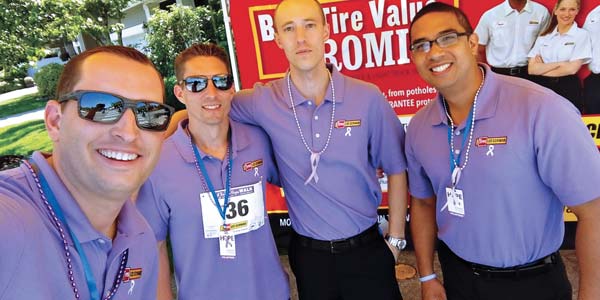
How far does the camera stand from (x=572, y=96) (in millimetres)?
3170

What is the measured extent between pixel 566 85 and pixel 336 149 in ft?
7.87

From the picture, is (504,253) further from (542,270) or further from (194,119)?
(194,119)

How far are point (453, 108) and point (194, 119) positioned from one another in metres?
1.37

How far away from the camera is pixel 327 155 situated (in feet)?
6.86

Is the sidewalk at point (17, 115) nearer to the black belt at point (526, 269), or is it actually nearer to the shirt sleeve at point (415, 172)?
the shirt sleeve at point (415, 172)

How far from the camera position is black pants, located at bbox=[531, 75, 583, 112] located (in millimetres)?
3143

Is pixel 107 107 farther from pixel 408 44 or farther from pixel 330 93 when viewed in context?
pixel 408 44

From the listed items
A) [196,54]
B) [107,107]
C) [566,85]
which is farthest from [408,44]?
[107,107]

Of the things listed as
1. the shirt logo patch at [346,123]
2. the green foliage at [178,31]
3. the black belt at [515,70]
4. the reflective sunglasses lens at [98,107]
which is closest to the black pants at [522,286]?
the shirt logo patch at [346,123]

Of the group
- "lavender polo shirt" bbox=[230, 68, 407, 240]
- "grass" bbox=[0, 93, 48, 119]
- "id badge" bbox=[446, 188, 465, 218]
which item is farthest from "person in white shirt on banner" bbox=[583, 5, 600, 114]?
"grass" bbox=[0, 93, 48, 119]

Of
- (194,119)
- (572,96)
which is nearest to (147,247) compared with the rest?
(194,119)

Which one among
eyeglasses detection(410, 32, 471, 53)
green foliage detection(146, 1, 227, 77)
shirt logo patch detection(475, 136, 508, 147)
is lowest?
shirt logo patch detection(475, 136, 508, 147)

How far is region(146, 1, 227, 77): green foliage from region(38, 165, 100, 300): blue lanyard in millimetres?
4019

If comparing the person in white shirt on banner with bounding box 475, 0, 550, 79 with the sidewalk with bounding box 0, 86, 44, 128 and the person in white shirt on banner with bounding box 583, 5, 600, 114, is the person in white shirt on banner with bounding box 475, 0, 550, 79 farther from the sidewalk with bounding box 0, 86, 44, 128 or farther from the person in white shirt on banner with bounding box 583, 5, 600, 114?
the sidewalk with bounding box 0, 86, 44, 128
